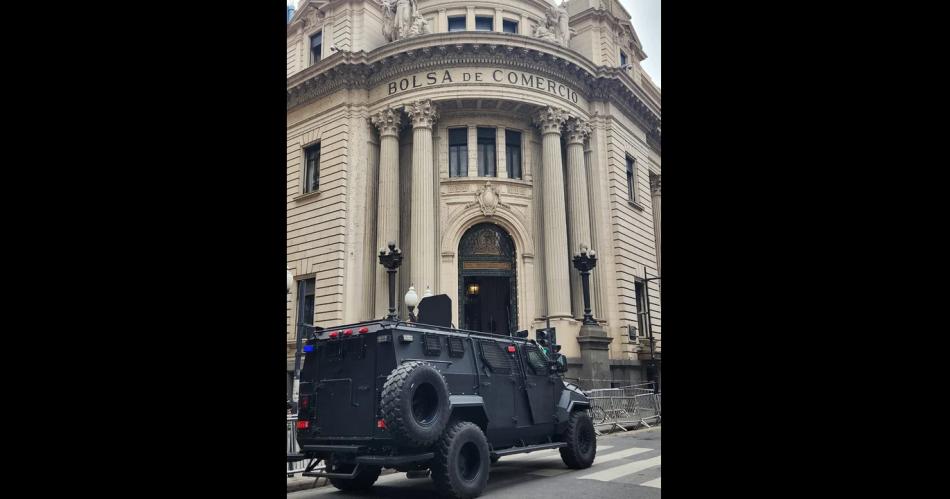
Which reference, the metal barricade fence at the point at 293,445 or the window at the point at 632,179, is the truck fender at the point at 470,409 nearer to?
the metal barricade fence at the point at 293,445

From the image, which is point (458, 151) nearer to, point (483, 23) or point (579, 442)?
point (483, 23)

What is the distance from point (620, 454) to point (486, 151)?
14.8 metres

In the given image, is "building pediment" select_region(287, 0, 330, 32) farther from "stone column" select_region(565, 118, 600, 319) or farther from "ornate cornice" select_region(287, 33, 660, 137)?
"stone column" select_region(565, 118, 600, 319)

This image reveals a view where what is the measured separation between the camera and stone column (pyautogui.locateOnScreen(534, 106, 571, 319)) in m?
21.9

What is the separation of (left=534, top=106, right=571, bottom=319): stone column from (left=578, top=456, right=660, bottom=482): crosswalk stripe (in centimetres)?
1123

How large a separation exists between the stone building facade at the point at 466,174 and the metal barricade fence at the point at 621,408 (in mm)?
1686

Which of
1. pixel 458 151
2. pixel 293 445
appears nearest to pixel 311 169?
pixel 458 151

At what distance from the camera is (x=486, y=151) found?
23938mm

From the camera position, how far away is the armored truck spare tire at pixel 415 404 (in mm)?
7020

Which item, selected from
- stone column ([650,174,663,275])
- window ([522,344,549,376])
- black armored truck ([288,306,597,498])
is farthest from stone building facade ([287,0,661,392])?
black armored truck ([288,306,597,498])
